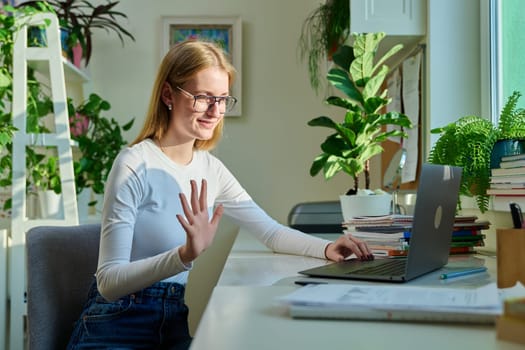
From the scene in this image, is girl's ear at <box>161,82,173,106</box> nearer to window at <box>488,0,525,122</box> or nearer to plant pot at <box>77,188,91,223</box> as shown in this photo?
window at <box>488,0,525,122</box>

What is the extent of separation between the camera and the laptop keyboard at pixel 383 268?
1.12 m

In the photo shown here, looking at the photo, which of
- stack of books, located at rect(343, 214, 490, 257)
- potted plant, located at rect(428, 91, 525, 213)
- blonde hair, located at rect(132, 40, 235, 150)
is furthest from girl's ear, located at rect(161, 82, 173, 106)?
potted plant, located at rect(428, 91, 525, 213)

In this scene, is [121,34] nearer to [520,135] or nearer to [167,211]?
[167,211]

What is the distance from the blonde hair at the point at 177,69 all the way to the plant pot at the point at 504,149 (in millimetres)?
679

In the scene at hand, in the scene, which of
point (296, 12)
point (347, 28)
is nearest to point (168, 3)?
point (296, 12)

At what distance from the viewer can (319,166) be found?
6.58 feet

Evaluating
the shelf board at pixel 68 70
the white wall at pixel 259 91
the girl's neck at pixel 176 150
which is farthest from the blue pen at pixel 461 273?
the shelf board at pixel 68 70

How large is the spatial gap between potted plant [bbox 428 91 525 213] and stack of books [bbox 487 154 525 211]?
4 cm

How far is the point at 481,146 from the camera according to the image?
153 cm

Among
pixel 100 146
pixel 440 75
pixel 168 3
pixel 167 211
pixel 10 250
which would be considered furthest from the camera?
pixel 168 3

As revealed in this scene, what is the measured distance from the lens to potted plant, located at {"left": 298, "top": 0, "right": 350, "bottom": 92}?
92.0 inches

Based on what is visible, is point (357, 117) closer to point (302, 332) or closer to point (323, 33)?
point (323, 33)

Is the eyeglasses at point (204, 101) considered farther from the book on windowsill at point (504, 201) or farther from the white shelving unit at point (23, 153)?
the white shelving unit at point (23, 153)

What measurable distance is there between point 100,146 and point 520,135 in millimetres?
1714
